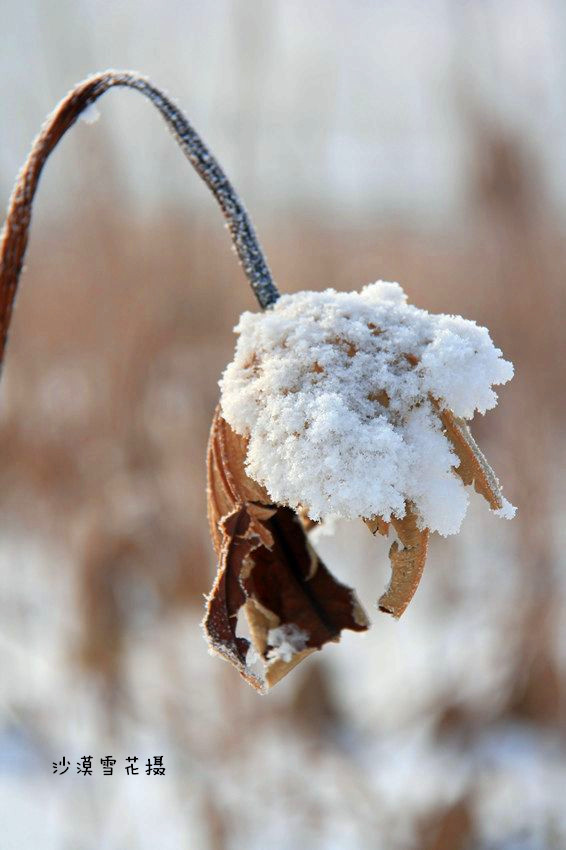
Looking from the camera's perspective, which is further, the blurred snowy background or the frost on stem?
the blurred snowy background

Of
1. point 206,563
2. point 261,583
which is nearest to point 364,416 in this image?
point 261,583

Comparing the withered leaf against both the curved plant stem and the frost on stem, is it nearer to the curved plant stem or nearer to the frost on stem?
the frost on stem

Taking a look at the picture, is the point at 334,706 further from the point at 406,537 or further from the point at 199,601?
the point at 406,537

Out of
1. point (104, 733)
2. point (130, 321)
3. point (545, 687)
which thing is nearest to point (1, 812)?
point (104, 733)

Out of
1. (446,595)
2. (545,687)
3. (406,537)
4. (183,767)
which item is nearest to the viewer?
(406,537)

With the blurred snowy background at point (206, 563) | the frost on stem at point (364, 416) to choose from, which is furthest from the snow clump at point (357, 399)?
the blurred snowy background at point (206, 563)

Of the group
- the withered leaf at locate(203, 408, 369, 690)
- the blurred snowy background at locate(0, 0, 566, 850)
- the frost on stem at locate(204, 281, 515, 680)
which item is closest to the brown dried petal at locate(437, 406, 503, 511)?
the frost on stem at locate(204, 281, 515, 680)
